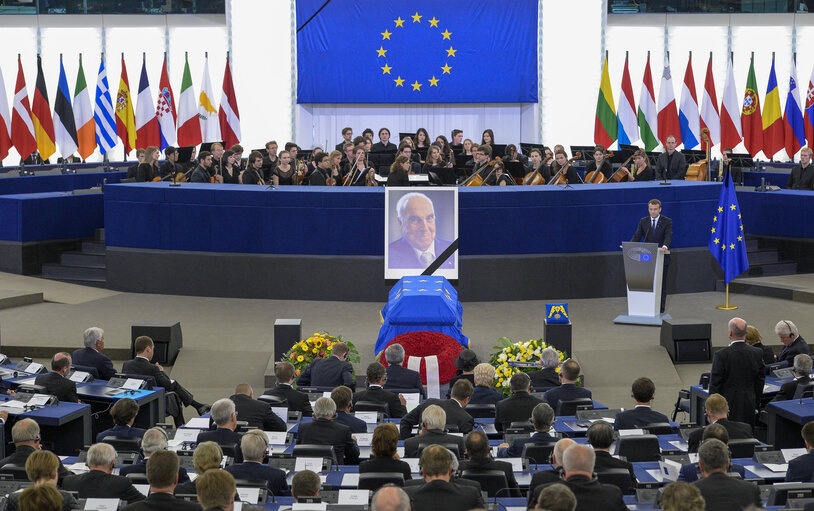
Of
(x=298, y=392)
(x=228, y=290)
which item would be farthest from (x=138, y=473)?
(x=228, y=290)

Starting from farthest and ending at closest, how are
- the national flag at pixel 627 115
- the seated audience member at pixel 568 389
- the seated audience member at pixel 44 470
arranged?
1. the national flag at pixel 627 115
2. the seated audience member at pixel 568 389
3. the seated audience member at pixel 44 470

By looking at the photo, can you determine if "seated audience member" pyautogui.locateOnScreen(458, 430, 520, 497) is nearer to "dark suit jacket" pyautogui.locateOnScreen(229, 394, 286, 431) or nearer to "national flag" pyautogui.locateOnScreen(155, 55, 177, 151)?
"dark suit jacket" pyautogui.locateOnScreen(229, 394, 286, 431)

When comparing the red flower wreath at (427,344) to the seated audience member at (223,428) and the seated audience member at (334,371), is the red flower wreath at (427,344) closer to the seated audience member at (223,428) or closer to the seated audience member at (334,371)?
the seated audience member at (334,371)

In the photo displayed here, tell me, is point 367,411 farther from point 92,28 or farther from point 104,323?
point 92,28

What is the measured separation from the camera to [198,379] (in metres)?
14.1

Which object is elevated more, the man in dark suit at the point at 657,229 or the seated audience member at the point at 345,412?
the man in dark suit at the point at 657,229

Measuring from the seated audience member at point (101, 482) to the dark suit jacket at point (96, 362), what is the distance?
14.2 feet

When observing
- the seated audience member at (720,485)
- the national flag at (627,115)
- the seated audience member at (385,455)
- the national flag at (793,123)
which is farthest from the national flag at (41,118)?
the seated audience member at (720,485)

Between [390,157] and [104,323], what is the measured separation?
6571mm

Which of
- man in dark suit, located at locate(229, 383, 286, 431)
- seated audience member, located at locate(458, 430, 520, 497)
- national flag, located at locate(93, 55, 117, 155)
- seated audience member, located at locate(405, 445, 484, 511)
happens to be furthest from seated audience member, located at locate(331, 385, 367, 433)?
national flag, located at locate(93, 55, 117, 155)

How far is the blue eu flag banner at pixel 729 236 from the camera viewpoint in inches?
658

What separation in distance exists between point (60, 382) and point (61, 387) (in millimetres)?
58

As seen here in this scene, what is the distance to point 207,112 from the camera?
92.0 feet

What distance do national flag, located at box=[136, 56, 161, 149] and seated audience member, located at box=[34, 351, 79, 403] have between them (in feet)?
52.4
